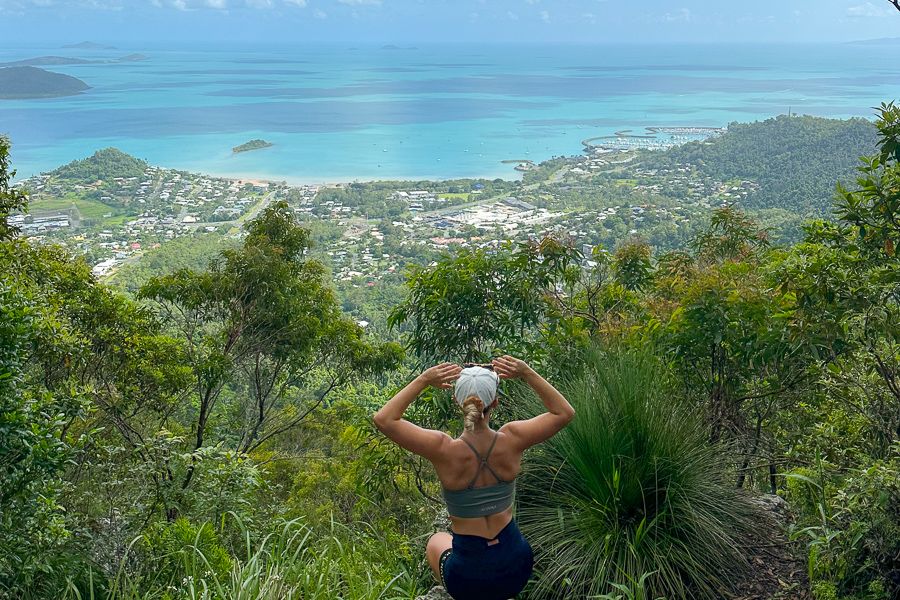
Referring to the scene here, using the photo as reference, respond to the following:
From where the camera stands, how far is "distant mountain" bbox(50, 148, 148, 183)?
54031 mm

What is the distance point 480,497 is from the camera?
2.75 m

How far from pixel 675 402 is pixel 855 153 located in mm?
31611

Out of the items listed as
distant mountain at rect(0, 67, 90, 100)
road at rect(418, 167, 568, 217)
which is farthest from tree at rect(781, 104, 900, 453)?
distant mountain at rect(0, 67, 90, 100)

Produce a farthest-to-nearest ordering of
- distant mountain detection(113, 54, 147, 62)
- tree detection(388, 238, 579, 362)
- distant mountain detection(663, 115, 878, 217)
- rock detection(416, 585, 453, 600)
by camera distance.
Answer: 1. distant mountain detection(113, 54, 147, 62)
2. distant mountain detection(663, 115, 878, 217)
3. tree detection(388, 238, 579, 362)
4. rock detection(416, 585, 453, 600)

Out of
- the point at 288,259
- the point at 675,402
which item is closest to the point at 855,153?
the point at 288,259

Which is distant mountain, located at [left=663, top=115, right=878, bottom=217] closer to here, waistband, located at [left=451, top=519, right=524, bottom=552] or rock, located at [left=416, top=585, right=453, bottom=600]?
rock, located at [left=416, top=585, right=453, bottom=600]

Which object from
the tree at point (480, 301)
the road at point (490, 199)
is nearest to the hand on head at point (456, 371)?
the tree at point (480, 301)

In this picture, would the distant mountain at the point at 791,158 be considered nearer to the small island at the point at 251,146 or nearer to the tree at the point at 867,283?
the tree at the point at 867,283

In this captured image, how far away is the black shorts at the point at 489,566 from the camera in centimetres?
278

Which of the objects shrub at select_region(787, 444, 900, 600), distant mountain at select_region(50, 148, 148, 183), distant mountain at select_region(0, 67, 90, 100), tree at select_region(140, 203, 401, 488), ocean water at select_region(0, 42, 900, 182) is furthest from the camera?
distant mountain at select_region(0, 67, 90, 100)

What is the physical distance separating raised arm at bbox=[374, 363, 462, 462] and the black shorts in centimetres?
38

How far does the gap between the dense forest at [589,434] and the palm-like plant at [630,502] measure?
0.01m

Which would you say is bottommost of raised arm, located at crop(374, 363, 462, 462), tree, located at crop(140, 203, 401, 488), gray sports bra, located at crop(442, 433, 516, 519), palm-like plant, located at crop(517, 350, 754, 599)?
tree, located at crop(140, 203, 401, 488)

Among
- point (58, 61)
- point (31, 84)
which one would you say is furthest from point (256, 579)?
point (58, 61)
